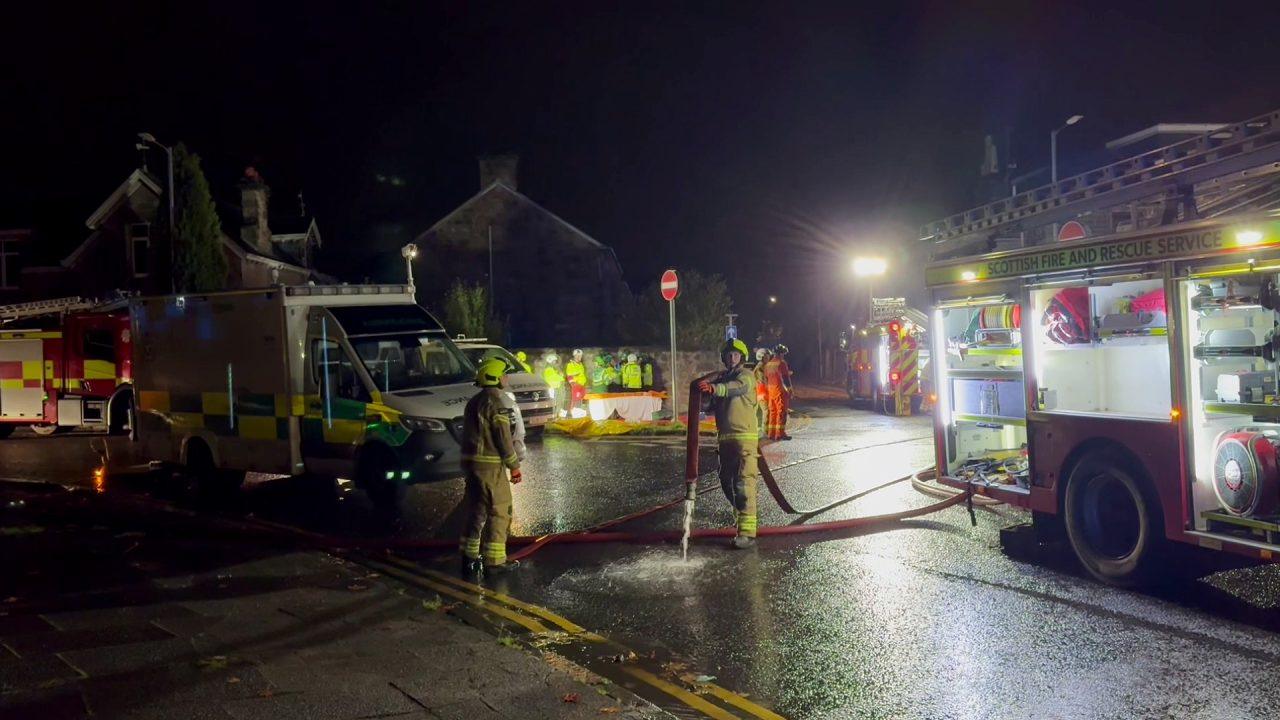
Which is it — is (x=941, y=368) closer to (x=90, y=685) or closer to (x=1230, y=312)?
(x=1230, y=312)

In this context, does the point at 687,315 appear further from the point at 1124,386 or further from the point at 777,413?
the point at 1124,386

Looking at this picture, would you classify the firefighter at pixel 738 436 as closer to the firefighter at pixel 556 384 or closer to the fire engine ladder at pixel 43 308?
the firefighter at pixel 556 384

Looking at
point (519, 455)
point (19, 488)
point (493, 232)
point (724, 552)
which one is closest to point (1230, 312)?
point (724, 552)

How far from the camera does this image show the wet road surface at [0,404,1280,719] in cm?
517

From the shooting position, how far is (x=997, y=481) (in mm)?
8633

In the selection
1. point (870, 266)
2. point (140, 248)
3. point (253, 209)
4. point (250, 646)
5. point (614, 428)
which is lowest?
point (250, 646)

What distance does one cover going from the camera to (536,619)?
6.91 m

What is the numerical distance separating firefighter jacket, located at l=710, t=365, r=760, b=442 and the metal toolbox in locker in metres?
1.83

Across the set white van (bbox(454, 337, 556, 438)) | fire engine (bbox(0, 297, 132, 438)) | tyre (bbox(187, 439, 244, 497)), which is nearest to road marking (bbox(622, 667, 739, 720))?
tyre (bbox(187, 439, 244, 497))

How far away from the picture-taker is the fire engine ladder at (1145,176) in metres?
6.91

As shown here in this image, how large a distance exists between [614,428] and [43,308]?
15.0m

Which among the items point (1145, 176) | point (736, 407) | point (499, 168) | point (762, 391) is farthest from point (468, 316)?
point (1145, 176)

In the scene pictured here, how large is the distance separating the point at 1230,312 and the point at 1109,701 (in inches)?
117

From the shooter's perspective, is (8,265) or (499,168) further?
(499,168)
